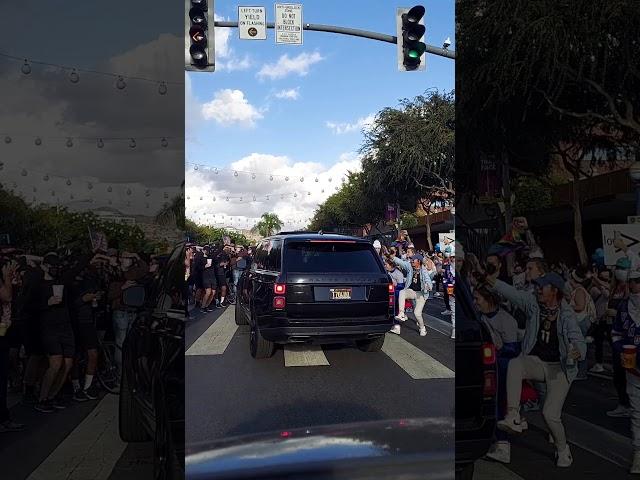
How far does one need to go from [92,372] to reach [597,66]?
2.53 meters

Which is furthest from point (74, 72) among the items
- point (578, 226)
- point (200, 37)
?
→ point (578, 226)

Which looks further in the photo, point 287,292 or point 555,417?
point 555,417

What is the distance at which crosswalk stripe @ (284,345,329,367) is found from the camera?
1.80 meters

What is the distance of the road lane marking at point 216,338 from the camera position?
5.82 feet

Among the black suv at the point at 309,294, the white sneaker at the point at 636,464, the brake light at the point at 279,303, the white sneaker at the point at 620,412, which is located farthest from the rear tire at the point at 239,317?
the white sneaker at the point at 636,464

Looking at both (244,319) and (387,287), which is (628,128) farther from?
(244,319)

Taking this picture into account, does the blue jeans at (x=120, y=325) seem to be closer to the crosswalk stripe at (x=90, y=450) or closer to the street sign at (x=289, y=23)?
the crosswalk stripe at (x=90, y=450)

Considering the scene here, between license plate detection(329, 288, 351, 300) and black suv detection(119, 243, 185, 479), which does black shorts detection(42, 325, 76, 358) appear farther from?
license plate detection(329, 288, 351, 300)

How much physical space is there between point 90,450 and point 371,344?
1.10 metres

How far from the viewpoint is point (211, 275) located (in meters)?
1.76

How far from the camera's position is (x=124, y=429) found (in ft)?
6.75

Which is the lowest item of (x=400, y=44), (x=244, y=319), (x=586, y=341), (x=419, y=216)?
(x=586, y=341)

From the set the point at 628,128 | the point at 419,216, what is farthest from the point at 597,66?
the point at 419,216

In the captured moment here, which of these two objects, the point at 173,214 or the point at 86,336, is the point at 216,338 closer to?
the point at 173,214
